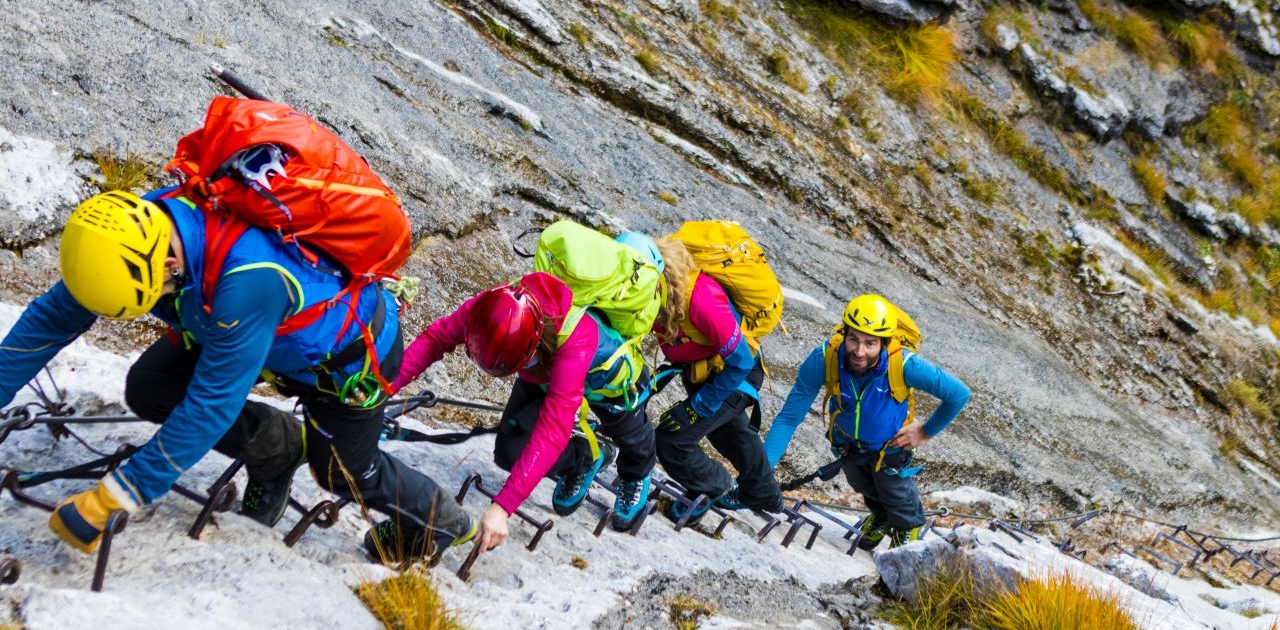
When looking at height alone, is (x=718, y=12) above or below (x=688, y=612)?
above

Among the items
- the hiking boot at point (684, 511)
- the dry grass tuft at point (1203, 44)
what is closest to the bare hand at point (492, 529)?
the hiking boot at point (684, 511)

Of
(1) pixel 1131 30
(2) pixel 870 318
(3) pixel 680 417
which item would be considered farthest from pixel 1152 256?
(3) pixel 680 417

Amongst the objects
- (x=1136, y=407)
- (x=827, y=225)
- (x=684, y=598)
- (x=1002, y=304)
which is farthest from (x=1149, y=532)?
(x=684, y=598)

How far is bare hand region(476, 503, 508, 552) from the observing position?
412 centimetres

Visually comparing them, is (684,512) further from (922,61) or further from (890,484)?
(922,61)

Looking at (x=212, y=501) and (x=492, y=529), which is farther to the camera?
(x=492, y=529)

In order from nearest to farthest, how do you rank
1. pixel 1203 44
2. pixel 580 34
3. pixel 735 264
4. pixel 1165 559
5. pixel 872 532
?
pixel 735 264 → pixel 872 532 → pixel 1165 559 → pixel 580 34 → pixel 1203 44

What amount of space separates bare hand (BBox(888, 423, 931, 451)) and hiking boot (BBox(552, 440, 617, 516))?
262 cm

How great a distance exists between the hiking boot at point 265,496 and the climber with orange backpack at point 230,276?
13.1 inches

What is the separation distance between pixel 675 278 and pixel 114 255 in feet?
10.7

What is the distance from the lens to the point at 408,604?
3590 millimetres

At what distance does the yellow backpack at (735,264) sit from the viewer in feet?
20.0

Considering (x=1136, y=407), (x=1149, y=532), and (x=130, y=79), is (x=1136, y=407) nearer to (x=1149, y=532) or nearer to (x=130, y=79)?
(x=1149, y=532)

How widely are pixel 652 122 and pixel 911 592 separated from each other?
355 inches
